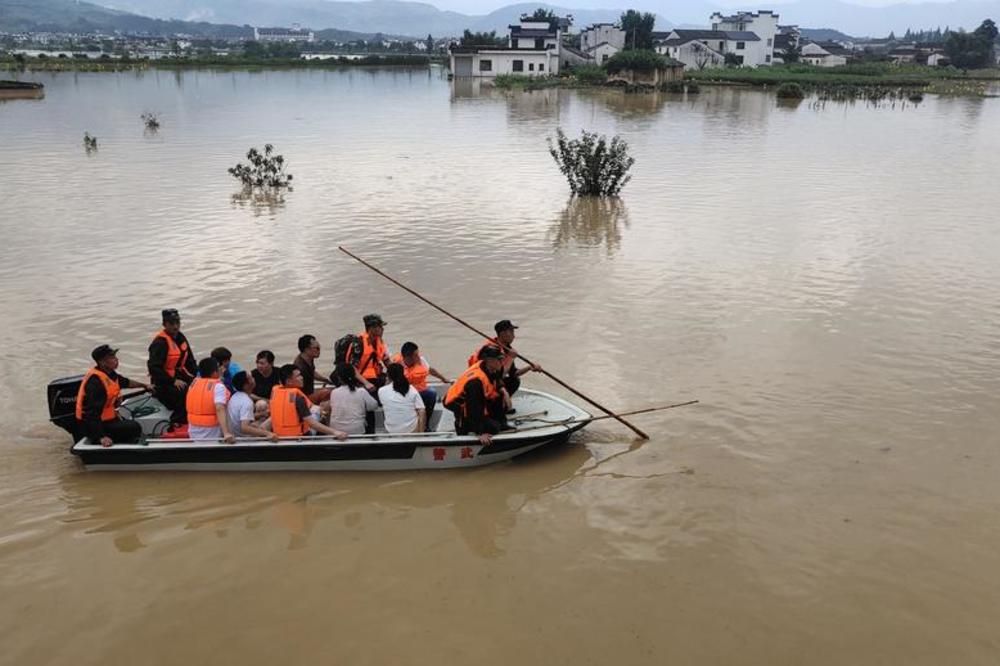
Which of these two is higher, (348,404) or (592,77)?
(592,77)

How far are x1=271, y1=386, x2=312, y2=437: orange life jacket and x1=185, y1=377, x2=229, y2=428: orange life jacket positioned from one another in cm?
50

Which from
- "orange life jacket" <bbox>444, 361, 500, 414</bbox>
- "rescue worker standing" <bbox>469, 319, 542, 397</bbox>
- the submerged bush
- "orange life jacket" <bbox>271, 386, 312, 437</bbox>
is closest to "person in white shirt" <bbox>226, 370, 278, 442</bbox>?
"orange life jacket" <bbox>271, 386, 312, 437</bbox>

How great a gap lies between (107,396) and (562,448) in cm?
458

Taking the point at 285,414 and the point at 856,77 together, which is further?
the point at 856,77

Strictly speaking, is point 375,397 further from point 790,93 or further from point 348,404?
point 790,93

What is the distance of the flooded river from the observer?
5773 mm

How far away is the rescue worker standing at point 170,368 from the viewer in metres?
7.91

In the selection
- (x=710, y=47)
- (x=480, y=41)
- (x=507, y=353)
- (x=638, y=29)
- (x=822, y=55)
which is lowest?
(x=507, y=353)

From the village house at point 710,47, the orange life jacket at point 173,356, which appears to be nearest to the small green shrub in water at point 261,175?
the orange life jacket at point 173,356

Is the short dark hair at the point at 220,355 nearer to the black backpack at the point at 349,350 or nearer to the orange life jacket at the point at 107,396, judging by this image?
the orange life jacket at the point at 107,396

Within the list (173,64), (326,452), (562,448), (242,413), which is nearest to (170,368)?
(242,413)

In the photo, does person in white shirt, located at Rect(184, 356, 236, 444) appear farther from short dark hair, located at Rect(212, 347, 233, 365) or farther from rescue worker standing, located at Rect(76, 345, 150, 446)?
rescue worker standing, located at Rect(76, 345, 150, 446)

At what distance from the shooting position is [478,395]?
7.34 metres

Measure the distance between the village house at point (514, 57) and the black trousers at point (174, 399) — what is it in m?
65.3
